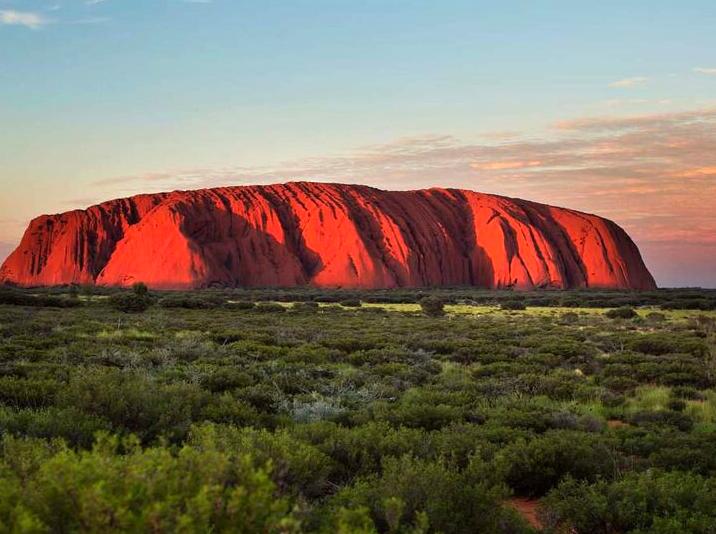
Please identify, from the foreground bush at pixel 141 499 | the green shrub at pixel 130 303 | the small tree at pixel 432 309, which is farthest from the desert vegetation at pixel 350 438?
the small tree at pixel 432 309

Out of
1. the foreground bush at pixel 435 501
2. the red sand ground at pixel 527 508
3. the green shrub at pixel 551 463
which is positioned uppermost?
the foreground bush at pixel 435 501

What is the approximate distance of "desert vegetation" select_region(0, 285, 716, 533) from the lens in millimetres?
3158

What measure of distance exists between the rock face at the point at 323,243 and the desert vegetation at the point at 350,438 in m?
67.6

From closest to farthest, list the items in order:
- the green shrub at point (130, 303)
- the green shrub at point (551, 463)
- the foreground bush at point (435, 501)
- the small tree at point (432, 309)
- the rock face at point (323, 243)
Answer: the foreground bush at point (435, 501), the green shrub at point (551, 463), the green shrub at point (130, 303), the small tree at point (432, 309), the rock face at point (323, 243)

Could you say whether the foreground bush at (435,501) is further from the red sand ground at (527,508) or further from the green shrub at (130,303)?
the green shrub at (130,303)

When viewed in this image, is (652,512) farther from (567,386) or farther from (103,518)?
(567,386)

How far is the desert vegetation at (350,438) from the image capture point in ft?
10.4

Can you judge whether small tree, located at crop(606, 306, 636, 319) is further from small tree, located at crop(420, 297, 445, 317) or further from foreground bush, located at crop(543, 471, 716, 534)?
foreground bush, located at crop(543, 471, 716, 534)

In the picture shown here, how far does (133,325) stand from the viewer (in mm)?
23344

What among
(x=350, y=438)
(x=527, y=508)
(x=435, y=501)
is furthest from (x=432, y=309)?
(x=435, y=501)

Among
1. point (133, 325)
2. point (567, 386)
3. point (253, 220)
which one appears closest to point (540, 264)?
point (253, 220)

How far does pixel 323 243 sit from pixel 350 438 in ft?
278

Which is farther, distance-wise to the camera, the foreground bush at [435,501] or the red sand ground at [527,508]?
the red sand ground at [527,508]

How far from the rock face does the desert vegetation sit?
67.6m
